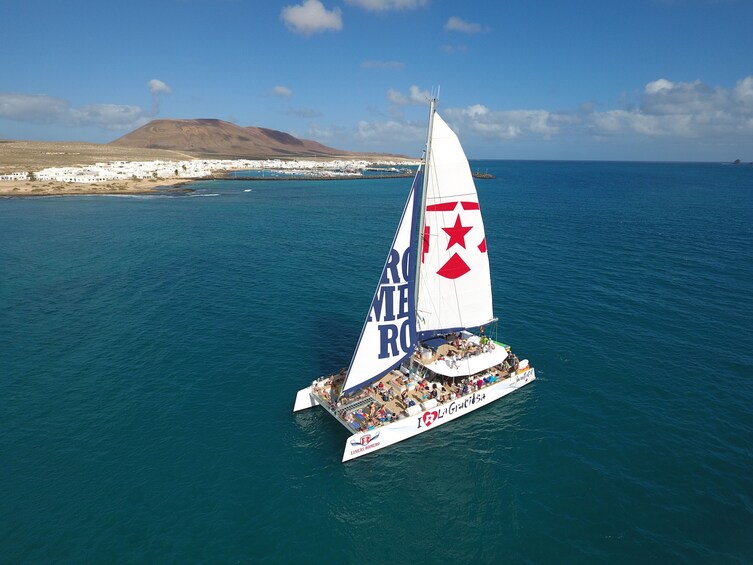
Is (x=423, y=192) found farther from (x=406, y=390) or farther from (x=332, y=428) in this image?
(x=332, y=428)

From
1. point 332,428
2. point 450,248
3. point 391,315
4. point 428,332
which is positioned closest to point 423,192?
point 450,248

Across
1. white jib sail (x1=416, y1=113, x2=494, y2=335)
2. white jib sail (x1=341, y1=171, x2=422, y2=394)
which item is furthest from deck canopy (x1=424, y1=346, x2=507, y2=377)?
white jib sail (x1=341, y1=171, x2=422, y2=394)

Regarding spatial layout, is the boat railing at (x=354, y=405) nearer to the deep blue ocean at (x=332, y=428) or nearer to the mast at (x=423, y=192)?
the deep blue ocean at (x=332, y=428)

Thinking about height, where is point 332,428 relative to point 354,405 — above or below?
below

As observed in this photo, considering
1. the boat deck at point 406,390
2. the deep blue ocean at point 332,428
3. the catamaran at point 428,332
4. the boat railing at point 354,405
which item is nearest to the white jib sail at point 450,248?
the catamaran at point 428,332

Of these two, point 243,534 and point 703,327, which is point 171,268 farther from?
point 703,327

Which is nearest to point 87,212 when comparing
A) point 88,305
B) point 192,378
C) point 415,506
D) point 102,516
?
point 88,305

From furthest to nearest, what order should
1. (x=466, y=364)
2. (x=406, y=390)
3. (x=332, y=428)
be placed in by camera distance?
1. (x=466, y=364)
2. (x=406, y=390)
3. (x=332, y=428)
